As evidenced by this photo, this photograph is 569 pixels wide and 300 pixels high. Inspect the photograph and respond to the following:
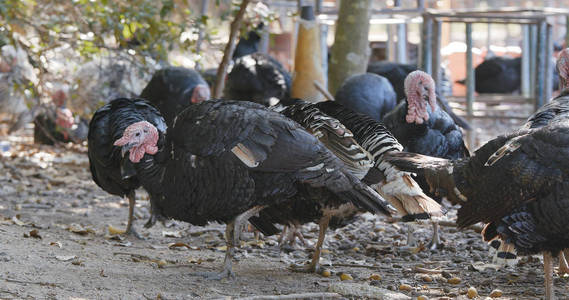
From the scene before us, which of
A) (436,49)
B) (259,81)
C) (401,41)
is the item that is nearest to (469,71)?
(436,49)

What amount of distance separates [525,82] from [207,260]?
23.4 ft

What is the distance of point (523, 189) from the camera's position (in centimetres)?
388

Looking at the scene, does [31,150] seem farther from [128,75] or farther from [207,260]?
[207,260]

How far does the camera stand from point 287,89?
28.1 ft

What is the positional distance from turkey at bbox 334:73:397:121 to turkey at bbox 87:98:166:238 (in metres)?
1.99

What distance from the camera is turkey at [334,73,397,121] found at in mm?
6902

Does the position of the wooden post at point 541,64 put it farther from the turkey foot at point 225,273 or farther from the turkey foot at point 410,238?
the turkey foot at point 225,273

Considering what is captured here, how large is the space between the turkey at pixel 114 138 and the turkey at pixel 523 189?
222 cm

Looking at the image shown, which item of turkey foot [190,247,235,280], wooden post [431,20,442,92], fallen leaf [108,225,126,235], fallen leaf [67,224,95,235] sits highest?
wooden post [431,20,442,92]

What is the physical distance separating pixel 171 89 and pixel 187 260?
3.16m

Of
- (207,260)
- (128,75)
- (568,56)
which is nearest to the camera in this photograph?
(207,260)

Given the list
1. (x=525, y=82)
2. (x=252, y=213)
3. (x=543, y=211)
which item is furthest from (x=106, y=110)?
(x=525, y=82)

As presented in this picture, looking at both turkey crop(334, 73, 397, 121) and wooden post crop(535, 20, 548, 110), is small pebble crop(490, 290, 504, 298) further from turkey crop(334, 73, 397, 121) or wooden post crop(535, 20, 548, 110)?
wooden post crop(535, 20, 548, 110)

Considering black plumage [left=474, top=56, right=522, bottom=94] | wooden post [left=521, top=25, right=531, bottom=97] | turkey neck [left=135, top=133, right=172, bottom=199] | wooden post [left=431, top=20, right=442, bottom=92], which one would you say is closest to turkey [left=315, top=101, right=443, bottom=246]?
turkey neck [left=135, top=133, right=172, bottom=199]
